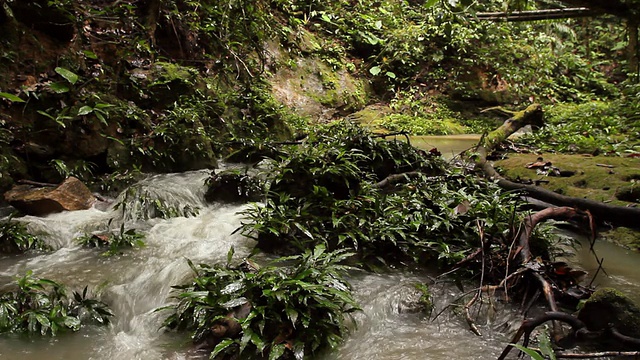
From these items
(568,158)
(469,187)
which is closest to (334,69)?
(568,158)

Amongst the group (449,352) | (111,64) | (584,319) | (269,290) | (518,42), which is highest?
(518,42)

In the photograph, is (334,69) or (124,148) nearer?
(124,148)

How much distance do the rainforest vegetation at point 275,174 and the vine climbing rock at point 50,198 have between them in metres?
0.17

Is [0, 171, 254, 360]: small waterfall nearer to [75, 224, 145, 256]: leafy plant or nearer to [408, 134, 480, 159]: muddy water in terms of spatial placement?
[75, 224, 145, 256]: leafy plant

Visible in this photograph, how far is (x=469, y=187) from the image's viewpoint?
15.3ft

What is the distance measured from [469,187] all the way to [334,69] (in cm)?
923

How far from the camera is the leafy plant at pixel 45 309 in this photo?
2.49 m

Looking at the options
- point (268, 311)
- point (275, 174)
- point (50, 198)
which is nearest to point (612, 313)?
point (268, 311)

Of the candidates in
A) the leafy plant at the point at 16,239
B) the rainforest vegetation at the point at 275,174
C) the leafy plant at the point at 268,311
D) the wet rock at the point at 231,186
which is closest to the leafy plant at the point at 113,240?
the rainforest vegetation at the point at 275,174

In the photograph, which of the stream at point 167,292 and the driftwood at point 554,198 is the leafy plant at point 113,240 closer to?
the stream at point 167,292

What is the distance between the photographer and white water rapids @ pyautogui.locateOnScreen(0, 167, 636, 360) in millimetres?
2383

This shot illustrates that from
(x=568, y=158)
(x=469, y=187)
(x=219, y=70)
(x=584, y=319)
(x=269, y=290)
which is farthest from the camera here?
(x=219, y=70)

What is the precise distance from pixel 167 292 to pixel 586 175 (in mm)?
5094

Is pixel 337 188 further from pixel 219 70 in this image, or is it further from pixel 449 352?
pixel 219 70
